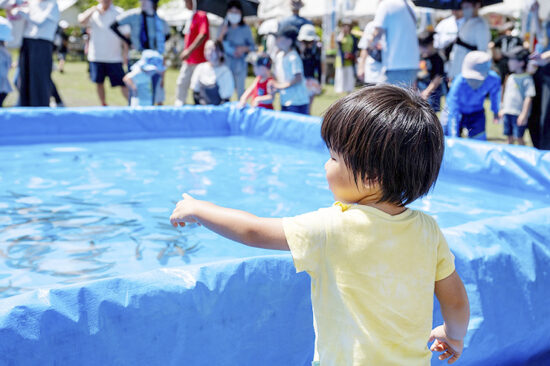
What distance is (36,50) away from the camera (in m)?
7.27

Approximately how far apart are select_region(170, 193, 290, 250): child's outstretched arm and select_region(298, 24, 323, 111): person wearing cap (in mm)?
6872

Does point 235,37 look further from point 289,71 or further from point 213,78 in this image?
point 289,71

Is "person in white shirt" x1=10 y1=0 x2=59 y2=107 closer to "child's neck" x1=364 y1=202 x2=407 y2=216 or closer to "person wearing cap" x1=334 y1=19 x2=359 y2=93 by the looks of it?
"person wearing cap" x1=334 y1=19 x2=359 y2=93

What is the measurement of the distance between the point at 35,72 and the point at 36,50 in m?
0.25

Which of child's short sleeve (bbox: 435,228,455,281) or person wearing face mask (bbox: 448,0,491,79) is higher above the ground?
person wearing face mask (bbox: 448,0,491,79)

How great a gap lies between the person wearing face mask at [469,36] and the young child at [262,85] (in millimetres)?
1928

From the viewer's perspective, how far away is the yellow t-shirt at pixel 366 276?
1198mm

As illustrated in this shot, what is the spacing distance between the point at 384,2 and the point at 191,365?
4.84m

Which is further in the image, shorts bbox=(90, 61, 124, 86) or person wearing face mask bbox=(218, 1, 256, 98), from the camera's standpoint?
person wearing face mask bbox=(218, 1, 256, 98)

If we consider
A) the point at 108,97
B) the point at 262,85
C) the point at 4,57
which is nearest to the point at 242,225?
the point at 262,85

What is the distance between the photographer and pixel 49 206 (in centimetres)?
407

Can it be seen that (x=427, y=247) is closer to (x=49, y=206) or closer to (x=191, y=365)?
(x=191, y=365)

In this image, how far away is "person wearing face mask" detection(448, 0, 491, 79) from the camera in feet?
21.4

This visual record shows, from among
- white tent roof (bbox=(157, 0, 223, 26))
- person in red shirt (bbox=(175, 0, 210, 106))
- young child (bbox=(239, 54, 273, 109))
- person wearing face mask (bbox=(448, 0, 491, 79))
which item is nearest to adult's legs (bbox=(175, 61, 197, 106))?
person in red shirt (bbox=(175, 0, 210, 106))
